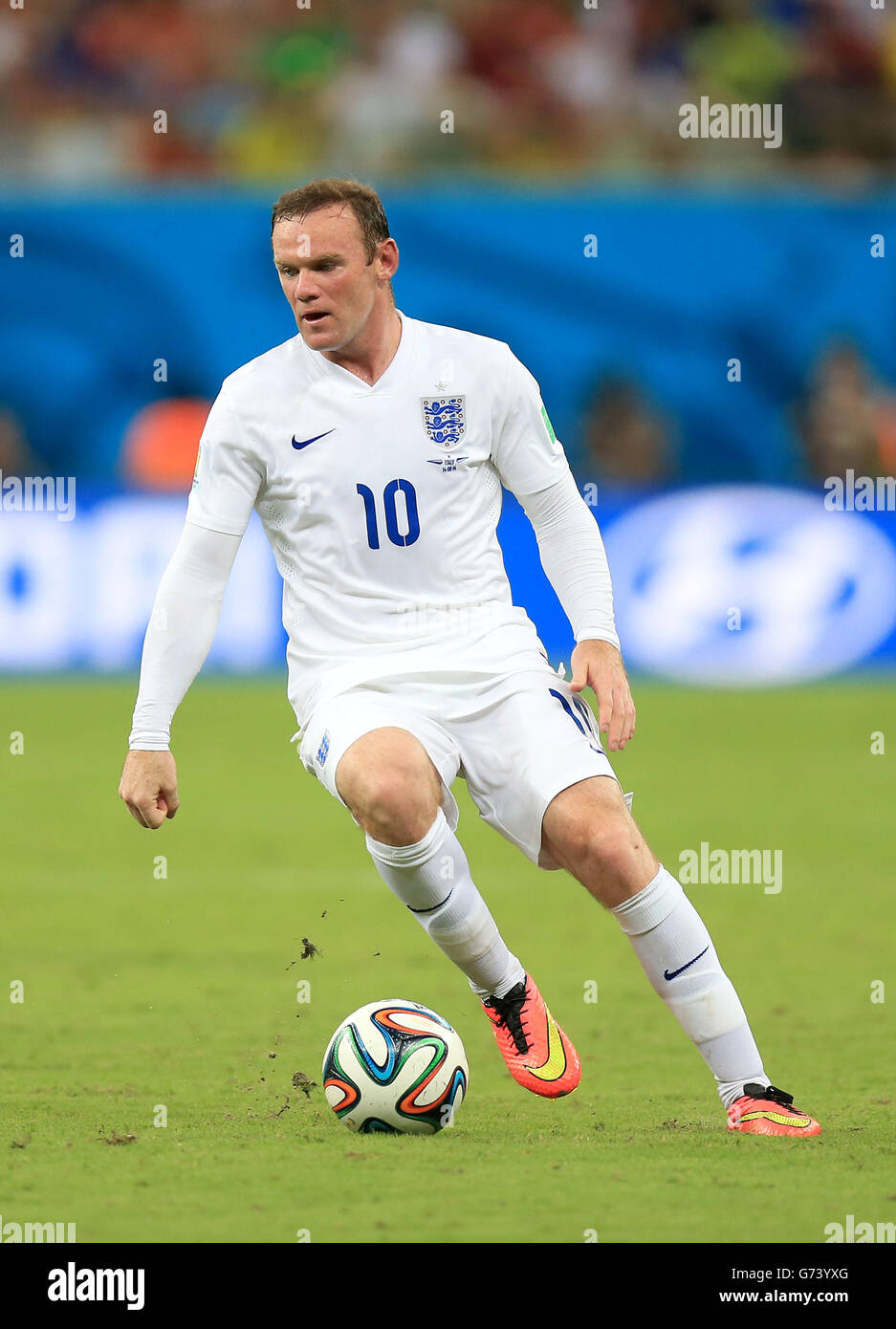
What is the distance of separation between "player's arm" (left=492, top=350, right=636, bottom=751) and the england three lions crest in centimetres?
9

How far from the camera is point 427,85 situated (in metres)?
17.0

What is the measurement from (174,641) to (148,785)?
1.19 feet

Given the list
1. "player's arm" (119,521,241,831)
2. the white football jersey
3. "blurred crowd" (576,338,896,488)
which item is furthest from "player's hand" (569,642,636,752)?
"blurred crowd" (576,338,896,488)

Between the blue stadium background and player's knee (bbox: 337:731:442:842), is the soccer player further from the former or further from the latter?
the blue stadium background

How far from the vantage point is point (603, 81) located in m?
17.4

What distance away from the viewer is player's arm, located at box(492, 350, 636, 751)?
195 inches

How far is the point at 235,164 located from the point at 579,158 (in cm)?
288

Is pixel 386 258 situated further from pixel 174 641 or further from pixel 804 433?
pixel 804 433

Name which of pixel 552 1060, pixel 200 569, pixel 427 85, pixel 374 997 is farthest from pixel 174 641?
pixel 427 85

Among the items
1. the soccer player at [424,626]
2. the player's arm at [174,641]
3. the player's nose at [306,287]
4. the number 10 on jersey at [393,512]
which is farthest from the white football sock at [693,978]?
the player's nose at [306,287]

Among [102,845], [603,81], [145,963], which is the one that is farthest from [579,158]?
[145,963]

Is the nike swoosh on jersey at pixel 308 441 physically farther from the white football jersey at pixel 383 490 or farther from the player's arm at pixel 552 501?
the player's arm at pixel 552 501

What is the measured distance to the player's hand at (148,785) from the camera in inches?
182

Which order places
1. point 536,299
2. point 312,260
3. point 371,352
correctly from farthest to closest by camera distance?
point 536,299 < point 371,352 < point 312,260
